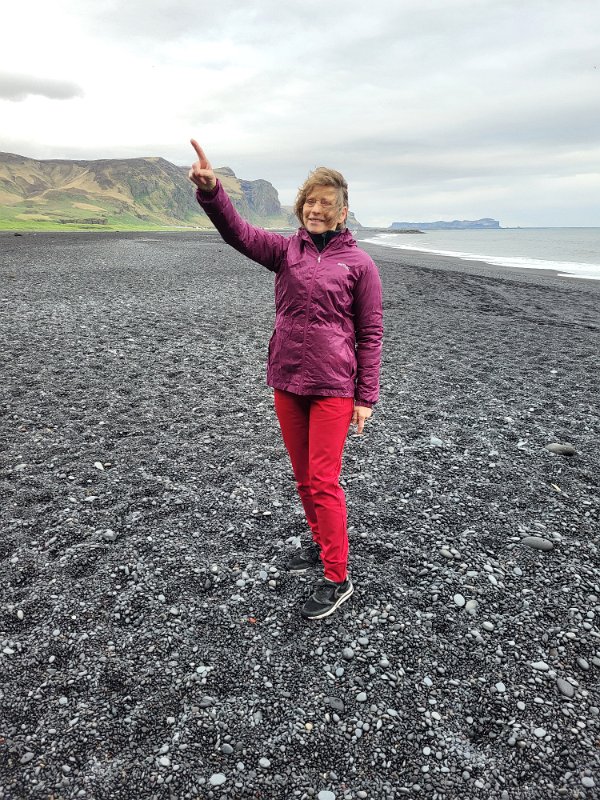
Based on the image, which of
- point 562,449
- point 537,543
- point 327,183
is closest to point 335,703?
point 537,543

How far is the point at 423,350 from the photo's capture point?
13.1m

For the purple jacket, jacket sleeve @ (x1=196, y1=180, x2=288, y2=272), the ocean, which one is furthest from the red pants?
the ocean

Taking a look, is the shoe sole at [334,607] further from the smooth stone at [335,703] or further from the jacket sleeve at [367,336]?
the jacket sleeve at [367,336]

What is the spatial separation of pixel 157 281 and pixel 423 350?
13.7 metres

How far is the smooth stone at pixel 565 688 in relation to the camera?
11.8 ft

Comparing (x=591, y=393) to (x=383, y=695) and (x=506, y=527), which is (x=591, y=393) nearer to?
(x=506, y=527)

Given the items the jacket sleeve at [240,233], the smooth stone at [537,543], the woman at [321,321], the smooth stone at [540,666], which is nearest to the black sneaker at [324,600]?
the woman at [321,321]

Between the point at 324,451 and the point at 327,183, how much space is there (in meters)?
2.04

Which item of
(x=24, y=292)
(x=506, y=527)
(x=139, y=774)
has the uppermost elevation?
(x=24, y=292)

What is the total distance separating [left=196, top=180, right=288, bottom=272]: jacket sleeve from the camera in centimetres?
374

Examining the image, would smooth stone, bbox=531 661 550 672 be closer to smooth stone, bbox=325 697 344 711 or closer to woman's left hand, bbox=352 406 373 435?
smooth stone, bbox=325 697 344 711

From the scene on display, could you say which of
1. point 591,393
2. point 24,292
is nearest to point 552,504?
point 591,393

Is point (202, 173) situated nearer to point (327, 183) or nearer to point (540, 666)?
point (327, 183)

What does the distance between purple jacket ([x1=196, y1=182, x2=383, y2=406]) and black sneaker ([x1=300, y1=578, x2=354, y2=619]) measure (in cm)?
164
